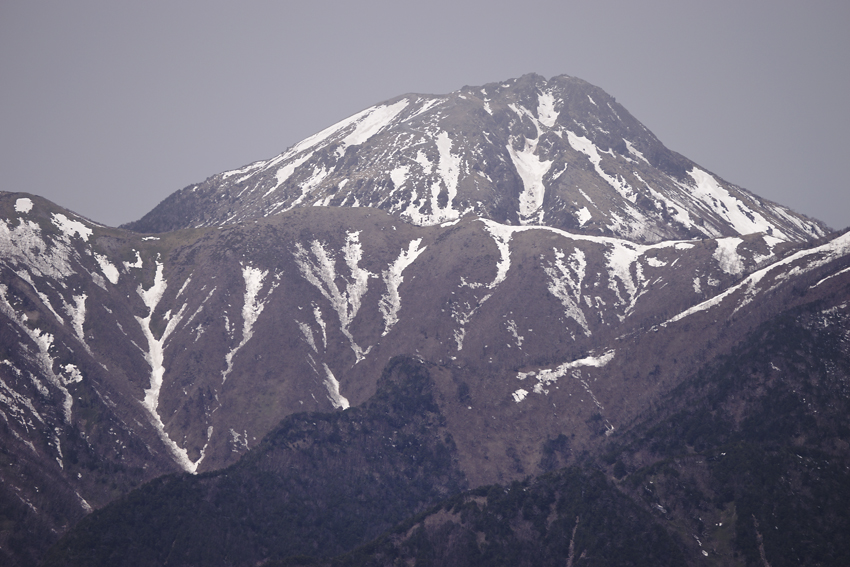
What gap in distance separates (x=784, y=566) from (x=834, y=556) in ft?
37.6

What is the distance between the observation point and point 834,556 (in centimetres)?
19912

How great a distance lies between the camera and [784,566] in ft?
655
